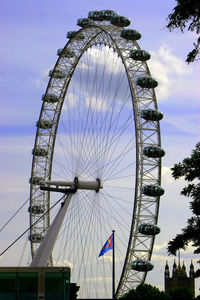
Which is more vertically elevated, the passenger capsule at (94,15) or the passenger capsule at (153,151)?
the passenger capsule at (94,15)

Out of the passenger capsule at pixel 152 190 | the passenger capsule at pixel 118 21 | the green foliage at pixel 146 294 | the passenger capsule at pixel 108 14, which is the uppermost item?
the passenger capsule at pixel 108 14

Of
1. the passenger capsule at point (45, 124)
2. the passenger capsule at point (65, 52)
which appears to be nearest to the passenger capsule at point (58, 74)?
the passenger capsule at point (65, 52)

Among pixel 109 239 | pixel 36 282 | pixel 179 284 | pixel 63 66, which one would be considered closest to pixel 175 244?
pixel 36 282

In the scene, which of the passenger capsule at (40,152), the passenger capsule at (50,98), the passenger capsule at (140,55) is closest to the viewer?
the passenger capsule at (140,55)

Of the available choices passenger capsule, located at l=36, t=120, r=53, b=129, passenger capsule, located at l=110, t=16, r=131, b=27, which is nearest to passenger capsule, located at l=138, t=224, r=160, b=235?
passenger capsule, located at l=110, t=16, r=131, b=27

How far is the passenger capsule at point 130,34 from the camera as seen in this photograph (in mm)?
61688

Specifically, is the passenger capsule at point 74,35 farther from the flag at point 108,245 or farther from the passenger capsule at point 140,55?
the flag at point 108,245

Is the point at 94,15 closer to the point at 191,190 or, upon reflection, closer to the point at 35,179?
the point at 35,179

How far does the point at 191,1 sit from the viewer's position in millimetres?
23844

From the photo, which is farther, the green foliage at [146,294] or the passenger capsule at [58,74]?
the passenger capsule at [58,74]

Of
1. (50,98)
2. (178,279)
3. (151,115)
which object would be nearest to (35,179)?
(50,98)

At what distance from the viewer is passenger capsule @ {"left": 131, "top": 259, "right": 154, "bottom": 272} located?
189ft

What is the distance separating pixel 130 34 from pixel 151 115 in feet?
26.4

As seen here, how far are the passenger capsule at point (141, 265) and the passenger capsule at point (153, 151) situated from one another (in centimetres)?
899
